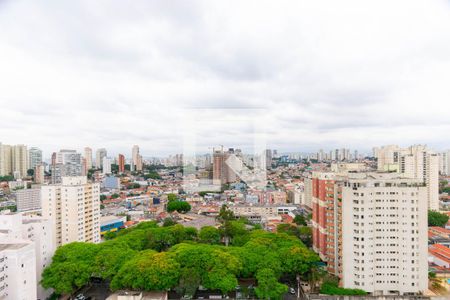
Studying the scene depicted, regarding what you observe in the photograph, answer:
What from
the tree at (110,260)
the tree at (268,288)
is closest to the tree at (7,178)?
the tree at (110,260)

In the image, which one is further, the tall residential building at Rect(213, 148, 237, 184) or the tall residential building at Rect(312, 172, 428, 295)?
the tall residential building at Rect(213, 148, 237, 184)

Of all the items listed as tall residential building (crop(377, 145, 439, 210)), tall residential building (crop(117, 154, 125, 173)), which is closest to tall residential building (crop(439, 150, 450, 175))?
tall residential building (crop(377, 145, 439, 210))

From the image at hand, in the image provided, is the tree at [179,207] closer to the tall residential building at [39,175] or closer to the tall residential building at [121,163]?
→ the tall residential building at [39,175]

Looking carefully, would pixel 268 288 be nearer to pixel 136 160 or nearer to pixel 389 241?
pixel 389 241

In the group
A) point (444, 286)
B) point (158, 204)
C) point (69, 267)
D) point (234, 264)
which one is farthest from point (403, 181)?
point (158, 204)

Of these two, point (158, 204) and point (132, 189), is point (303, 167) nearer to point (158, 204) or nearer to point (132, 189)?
point (158, 204)

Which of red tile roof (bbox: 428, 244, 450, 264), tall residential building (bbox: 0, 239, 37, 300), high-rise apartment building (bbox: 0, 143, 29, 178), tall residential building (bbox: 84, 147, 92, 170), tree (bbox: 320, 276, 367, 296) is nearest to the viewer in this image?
tall residential building (bbox: 0, 239, 37, 300)

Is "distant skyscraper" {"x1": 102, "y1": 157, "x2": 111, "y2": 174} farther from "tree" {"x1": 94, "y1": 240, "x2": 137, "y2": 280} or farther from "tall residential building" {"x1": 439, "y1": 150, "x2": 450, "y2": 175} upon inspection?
"tall residential building" {"x1": 439, "y1": 150, "x2": 450, "y2": 175}
